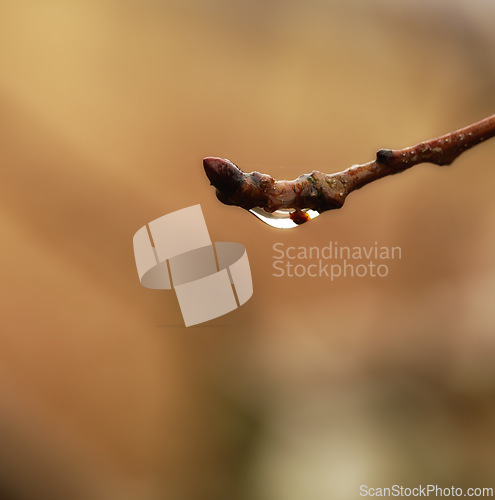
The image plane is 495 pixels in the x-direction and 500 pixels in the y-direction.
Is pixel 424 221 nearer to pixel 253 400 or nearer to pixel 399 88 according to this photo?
pixel 399 88

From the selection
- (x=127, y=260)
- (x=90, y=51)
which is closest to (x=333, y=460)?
(x=127, y=260)
